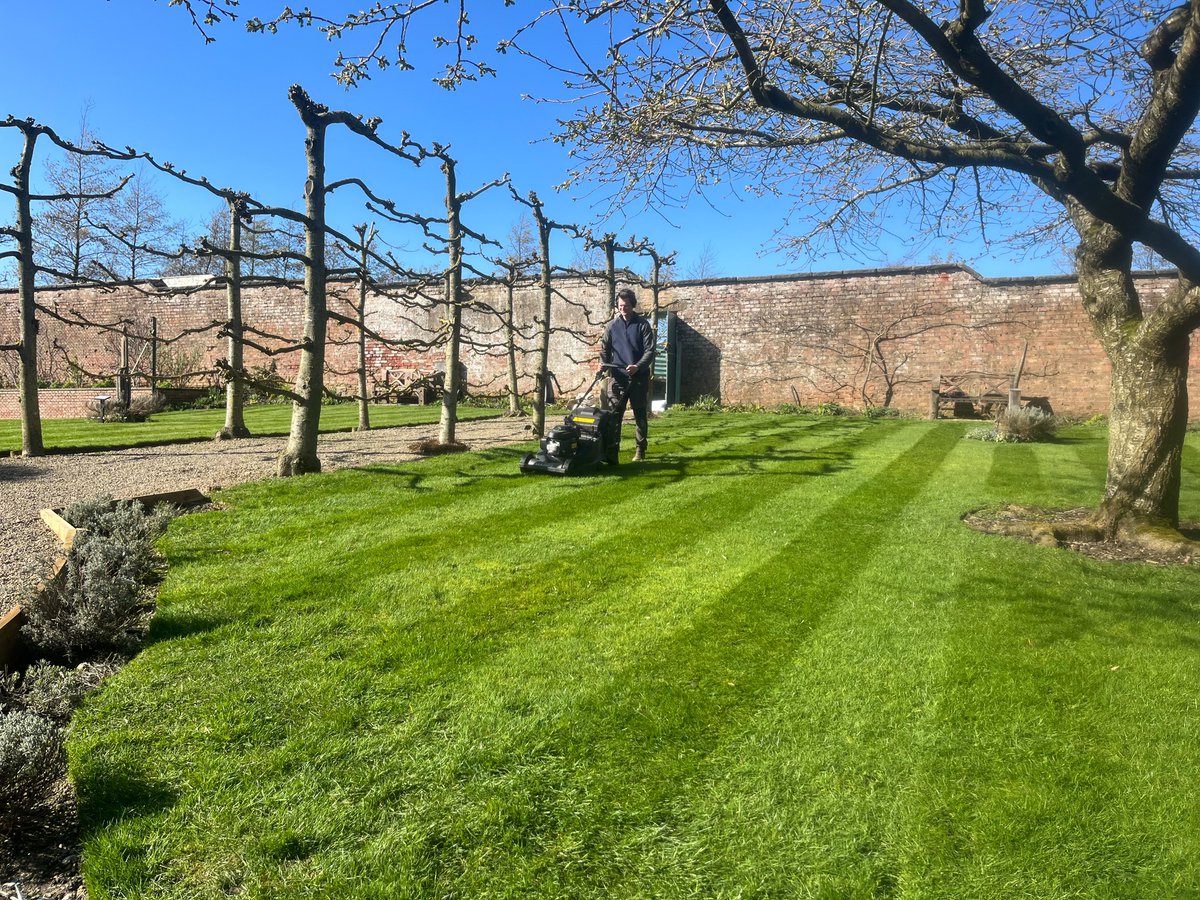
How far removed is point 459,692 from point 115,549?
2.39m

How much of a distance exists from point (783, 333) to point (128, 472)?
14.8m

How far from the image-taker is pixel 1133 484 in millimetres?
5098

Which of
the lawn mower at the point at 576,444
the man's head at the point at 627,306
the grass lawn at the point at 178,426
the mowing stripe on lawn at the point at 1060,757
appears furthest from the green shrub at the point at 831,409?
the mowing stripe on lawn at the point at 1060,757

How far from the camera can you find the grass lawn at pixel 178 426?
9609 millimetres

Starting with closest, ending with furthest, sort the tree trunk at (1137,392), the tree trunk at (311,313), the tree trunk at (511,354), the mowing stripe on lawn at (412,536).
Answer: the mowing stripe on lawn at (412,536)
the tree trunk at (1137,392)
the tree trunk at (311,313)
the tree trunk at (511,354)

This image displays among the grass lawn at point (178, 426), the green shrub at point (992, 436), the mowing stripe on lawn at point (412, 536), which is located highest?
the grass lawn at point (178, 426)

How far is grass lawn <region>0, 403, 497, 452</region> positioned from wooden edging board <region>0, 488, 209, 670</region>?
434 cm

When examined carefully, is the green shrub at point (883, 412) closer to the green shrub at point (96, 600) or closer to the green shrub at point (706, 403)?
the green shrub at point (706, 403)

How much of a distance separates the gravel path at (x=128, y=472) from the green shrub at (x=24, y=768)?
1813mm

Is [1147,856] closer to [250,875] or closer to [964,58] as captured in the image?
[250,875]

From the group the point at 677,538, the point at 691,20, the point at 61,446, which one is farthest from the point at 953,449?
the point at 61,446

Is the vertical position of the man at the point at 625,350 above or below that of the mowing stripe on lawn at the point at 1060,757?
above

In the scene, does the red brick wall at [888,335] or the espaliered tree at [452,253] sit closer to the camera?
the espaliered tree at [452,253]

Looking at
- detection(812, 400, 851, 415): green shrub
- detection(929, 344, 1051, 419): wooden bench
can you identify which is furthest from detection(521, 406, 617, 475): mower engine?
detection(929, 344, 1051, 419): wooden bench
